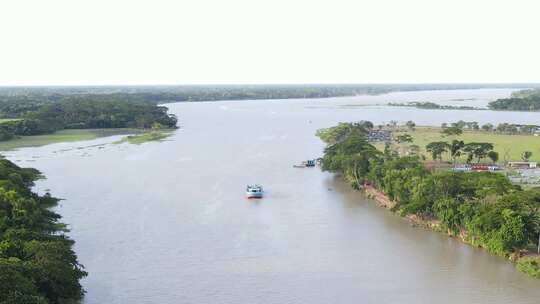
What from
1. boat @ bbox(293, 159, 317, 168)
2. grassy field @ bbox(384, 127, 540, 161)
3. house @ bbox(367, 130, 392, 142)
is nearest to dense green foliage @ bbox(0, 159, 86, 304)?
boat @ bbox(293, 159, 317, 168)

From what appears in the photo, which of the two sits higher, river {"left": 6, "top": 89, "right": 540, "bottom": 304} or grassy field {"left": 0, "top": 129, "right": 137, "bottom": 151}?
river {"left": 6, "top": 89, "right": 540, "bottom": 304}

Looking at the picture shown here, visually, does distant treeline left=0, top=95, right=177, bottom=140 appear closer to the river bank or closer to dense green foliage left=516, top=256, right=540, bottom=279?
the river bank

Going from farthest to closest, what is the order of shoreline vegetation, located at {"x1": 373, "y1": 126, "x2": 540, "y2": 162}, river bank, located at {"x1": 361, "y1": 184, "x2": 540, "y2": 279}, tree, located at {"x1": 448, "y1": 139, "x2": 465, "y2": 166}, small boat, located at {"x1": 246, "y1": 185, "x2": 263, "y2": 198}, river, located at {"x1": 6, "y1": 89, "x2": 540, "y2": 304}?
shoreline vegetation, located at {"x1": 373, "y1": 126, "x2": 540, "y2": 162} → tree, located at {"x1": 448, "y1": 139, "x2": 465, "y2": 166} → small boat, located at {"x1": 246, "y1": 185, "x2": 263, "y2": 198} → river bank, located at {"x1": 361, "y1": 184, "x2": 540, "y2": 279} → river, located at {"x1": 6, "y1": 89, "x2": 540, "y2": 304}

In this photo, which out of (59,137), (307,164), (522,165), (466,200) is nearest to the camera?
(466,200)

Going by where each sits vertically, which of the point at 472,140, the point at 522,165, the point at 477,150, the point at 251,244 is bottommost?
the point at 251,244

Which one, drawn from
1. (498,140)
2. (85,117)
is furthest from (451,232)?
(85,117)

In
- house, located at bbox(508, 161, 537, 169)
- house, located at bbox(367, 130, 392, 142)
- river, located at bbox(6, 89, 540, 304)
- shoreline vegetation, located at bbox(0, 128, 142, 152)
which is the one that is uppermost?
house, located at bbox(508, 161, 537, 169)

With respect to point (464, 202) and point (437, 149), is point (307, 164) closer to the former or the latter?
point (437, 149)

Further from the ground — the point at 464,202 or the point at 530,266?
the point at 464,202
